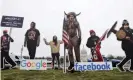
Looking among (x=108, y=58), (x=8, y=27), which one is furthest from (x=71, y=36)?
(x=8, y=27)

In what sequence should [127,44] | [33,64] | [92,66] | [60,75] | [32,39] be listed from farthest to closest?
[32,39]
[127,44]
[33,64]
[92,66]
[60,75]

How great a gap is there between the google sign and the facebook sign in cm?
159

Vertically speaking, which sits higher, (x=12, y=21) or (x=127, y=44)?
(x=12, y=21)

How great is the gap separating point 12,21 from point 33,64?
2450mm

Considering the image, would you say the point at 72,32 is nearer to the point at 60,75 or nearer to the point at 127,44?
the point at 60,75

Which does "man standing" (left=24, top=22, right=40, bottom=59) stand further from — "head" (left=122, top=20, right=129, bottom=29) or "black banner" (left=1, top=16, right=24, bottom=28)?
"head" (left=122, top=20, right=129, bottom=29)

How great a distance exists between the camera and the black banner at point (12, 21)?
527 inches

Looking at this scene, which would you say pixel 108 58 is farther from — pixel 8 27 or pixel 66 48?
pixel 8 27

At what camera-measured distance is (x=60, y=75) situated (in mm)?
12164

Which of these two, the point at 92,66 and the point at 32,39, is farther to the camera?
the point at 32,39

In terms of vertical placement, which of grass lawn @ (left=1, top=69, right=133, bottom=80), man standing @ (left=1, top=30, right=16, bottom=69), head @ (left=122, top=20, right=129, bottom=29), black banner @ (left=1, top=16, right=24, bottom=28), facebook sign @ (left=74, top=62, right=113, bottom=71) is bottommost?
grass lawn @ (left=1, top=69, right=133, bottom=80)

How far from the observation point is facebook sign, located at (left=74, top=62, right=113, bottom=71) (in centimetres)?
1279

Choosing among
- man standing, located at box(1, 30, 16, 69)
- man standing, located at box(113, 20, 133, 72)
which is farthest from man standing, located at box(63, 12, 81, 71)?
man standing, located at box(1, 30, 16, 69)

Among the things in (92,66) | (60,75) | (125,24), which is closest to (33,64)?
(60,75)
